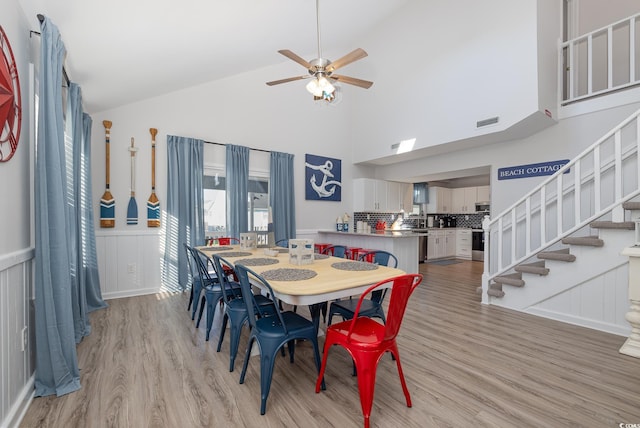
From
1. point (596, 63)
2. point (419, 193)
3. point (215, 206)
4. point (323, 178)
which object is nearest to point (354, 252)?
point (323, 178)

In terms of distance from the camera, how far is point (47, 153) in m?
1.91

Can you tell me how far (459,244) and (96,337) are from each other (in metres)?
8.22

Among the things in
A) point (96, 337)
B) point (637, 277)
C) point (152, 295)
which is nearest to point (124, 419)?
point (96, 337)

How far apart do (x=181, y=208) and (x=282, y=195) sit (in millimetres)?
1803

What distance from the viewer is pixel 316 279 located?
1.96 m

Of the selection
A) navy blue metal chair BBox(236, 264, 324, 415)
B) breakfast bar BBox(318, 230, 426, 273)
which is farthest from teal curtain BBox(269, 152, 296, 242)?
navy blue metal chair BBox(236, 264, 324, 415)

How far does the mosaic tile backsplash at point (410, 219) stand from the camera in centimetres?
701

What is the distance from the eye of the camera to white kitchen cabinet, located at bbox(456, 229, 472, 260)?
8117 millimetres

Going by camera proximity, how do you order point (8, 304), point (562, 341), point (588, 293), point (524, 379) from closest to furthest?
point (8, 304) < point (524, 379) < point (562, 341) < point (588, 293)

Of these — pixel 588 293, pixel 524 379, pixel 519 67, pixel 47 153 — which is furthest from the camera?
pixel 519 67

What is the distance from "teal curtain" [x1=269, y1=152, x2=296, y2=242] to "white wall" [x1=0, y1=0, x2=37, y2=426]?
373cm

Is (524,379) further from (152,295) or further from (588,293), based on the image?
(152,295)

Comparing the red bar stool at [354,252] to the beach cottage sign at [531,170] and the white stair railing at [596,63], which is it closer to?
the beach cottage sign at [531,170]

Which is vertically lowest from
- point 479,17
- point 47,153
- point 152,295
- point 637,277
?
point 152,295
